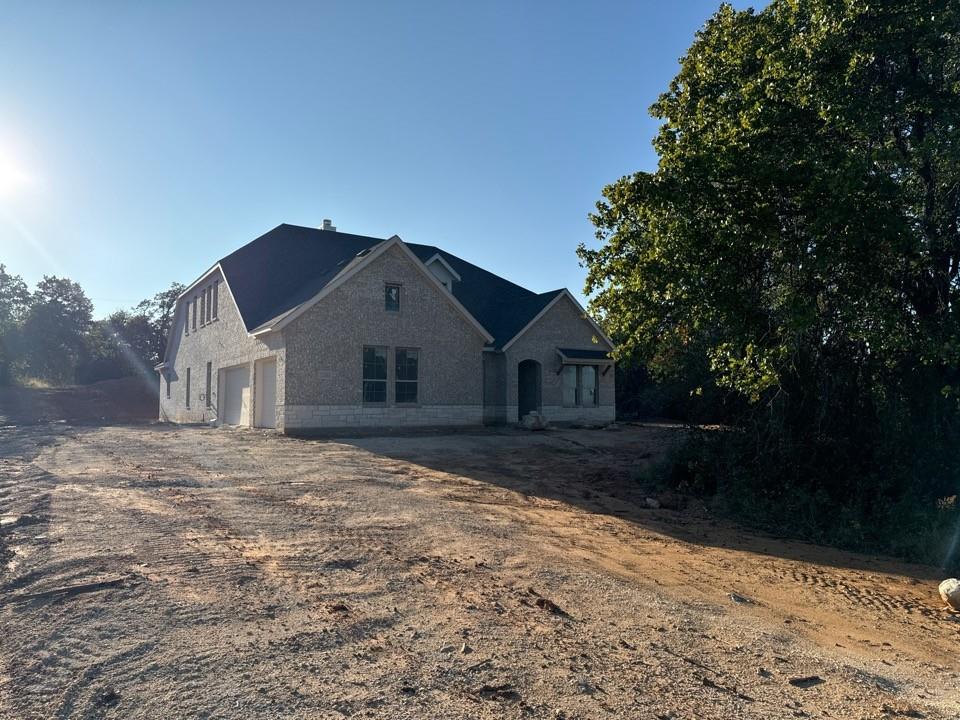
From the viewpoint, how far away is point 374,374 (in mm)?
21000

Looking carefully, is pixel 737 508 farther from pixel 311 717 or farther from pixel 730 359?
pixel 311 717

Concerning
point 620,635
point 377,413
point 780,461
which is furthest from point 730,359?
point 377,413

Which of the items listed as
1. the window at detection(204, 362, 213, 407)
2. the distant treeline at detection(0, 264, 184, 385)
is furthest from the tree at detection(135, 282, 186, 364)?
the window at detection(204, 362, 213, 407)

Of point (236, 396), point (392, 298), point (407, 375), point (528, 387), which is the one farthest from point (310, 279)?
point (528, 387)

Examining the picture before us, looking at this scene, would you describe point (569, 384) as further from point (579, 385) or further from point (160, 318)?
point (160, 318)

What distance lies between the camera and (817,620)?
5.35m

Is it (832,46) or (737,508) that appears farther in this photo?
(737,508)

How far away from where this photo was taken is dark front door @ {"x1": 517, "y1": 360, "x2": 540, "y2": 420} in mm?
25188

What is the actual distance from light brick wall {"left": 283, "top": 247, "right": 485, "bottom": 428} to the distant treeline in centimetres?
4372

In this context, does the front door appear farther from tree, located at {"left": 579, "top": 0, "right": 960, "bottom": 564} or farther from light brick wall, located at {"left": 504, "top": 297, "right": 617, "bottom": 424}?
tree, located at {"left": 579, "top": 0, "right": 960, "bottom": 564}

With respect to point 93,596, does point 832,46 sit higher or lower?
higher

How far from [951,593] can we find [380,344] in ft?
55.0

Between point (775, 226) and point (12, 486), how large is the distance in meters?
10.9

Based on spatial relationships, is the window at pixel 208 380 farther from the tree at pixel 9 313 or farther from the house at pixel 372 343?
the tree at pixel 9 313
